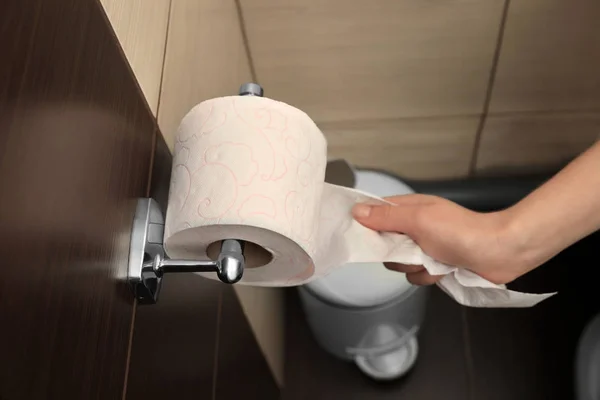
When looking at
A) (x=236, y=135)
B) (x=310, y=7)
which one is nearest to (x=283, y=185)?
(x=236, y=135)

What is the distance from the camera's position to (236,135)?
1.33ft

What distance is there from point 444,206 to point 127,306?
31 cm

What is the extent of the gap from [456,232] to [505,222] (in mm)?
A: 46

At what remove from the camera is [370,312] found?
3.17 feet

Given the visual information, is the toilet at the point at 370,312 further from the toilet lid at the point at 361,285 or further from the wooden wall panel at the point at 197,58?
the wooden wall panel at the point at 197,58

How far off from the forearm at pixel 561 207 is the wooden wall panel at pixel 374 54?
338mm

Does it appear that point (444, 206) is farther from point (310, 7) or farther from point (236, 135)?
point (310, 7)

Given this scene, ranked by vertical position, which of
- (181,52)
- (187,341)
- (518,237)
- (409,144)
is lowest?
(187,341)

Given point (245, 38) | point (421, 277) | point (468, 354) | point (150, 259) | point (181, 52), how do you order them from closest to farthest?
point (150, 259)
point (181, 52)
point (421, 277)
point (245, 38)
point (468, 354)

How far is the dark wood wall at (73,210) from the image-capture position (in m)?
0.27

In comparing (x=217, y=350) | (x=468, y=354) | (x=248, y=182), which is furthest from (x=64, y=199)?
(x=468, y=354)

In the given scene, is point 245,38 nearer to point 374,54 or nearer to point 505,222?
point 374,54

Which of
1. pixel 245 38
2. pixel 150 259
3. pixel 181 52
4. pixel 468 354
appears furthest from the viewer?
pixel 468 354

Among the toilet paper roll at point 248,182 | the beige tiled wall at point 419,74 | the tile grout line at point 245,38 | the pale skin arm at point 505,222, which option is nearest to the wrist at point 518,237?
the pale skin arm at point 505,222
